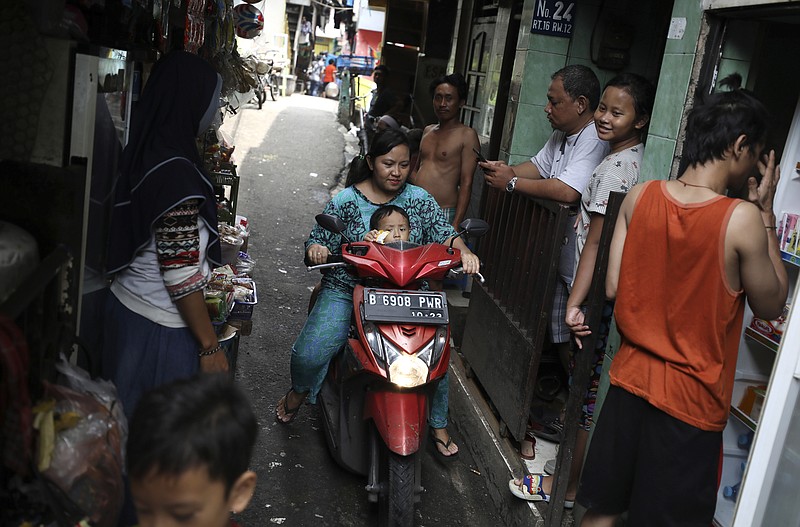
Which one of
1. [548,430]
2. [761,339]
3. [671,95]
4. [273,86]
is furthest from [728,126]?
[273,86]

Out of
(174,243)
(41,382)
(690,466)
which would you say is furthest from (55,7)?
(690,466)

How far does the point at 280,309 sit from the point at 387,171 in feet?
10.7

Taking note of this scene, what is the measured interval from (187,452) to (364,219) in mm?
2768

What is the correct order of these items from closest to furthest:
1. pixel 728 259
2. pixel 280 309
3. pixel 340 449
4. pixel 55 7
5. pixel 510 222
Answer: pixel 55 7
pixel 728 259
pixel 340 449
pixel 510 222
pixel 280 309

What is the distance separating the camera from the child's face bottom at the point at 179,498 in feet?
5.57

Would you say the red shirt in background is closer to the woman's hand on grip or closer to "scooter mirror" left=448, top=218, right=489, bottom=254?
the woman's hand on grip

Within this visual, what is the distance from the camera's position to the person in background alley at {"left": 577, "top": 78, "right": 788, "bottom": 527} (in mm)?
2652

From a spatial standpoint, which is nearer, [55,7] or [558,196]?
[55,7]

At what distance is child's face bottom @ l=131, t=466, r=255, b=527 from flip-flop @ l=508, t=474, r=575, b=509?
8.52 feet

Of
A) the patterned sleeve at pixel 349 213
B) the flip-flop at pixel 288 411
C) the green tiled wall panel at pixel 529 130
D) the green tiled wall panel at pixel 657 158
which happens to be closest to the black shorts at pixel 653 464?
the green tiled wall panel at pixel 657 158

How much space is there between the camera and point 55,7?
7.96 feet

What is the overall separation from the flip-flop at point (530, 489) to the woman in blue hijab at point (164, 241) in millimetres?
1809

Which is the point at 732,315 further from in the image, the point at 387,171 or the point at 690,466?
the point at 387,171

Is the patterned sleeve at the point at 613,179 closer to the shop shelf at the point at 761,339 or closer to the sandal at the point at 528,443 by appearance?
the shop shelf at the point at 761,339
